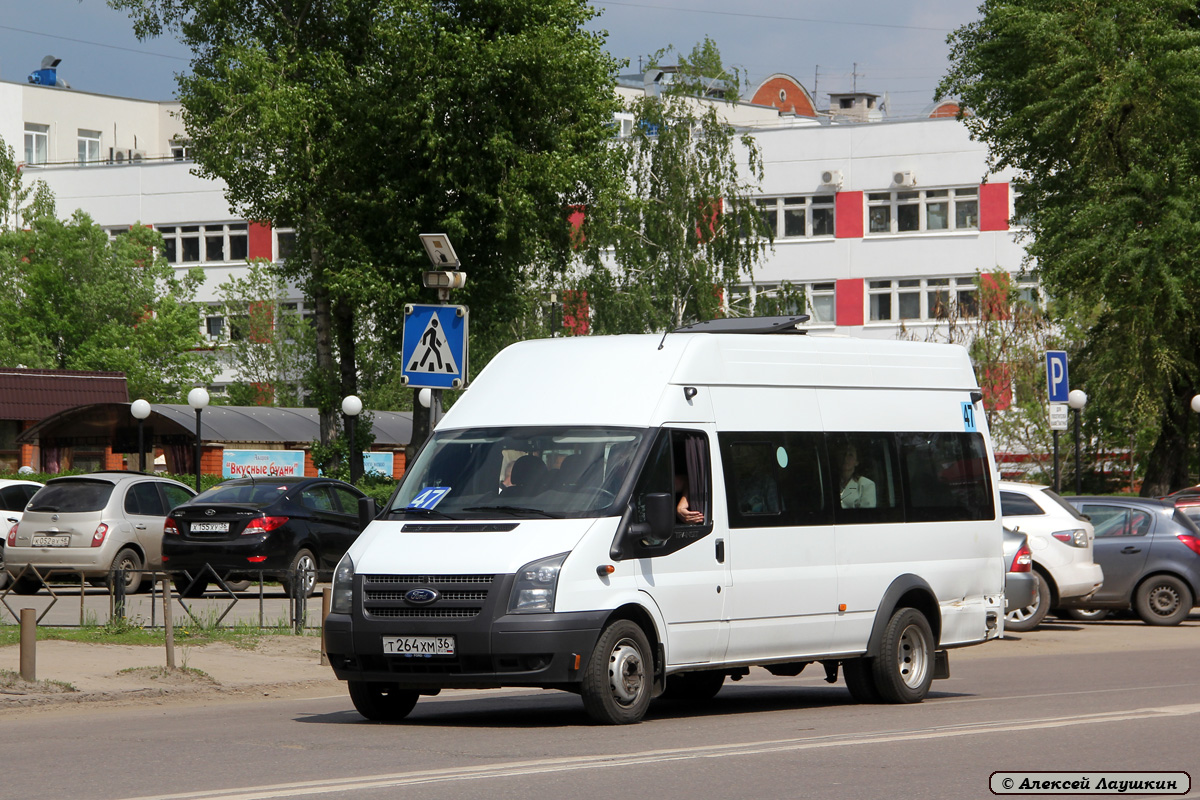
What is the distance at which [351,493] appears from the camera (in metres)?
23.5

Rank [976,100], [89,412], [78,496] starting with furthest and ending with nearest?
[89,412] < [976,100] < [78,496]

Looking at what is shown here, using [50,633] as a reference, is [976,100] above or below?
above

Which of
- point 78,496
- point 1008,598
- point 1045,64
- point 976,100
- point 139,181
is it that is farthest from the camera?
point 139,181

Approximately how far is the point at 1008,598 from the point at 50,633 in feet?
33.0

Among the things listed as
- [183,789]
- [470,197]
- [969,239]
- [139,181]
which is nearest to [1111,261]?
[470,197]

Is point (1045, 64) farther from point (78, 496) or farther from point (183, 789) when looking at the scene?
point (183, 789)

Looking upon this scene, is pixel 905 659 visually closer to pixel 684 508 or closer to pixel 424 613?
pixel 684 508

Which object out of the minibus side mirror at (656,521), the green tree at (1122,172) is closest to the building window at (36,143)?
the green tree at (1122,172)

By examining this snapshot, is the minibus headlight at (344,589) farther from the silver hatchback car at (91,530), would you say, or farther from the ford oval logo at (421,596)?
the silver hatchback car at (91,530)

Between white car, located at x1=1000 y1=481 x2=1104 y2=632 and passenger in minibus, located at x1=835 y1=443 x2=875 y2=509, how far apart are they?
8.23 meters

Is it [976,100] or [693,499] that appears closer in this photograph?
[693,499]

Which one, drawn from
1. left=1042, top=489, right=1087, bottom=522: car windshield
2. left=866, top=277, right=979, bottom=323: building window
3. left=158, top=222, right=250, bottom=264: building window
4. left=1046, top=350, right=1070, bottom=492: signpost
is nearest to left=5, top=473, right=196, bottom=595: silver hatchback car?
left=1042, top=489, right=1087, bottom=522: car windshield

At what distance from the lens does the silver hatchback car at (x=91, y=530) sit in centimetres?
2272

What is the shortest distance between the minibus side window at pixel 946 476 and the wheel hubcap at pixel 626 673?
10.3 feet
